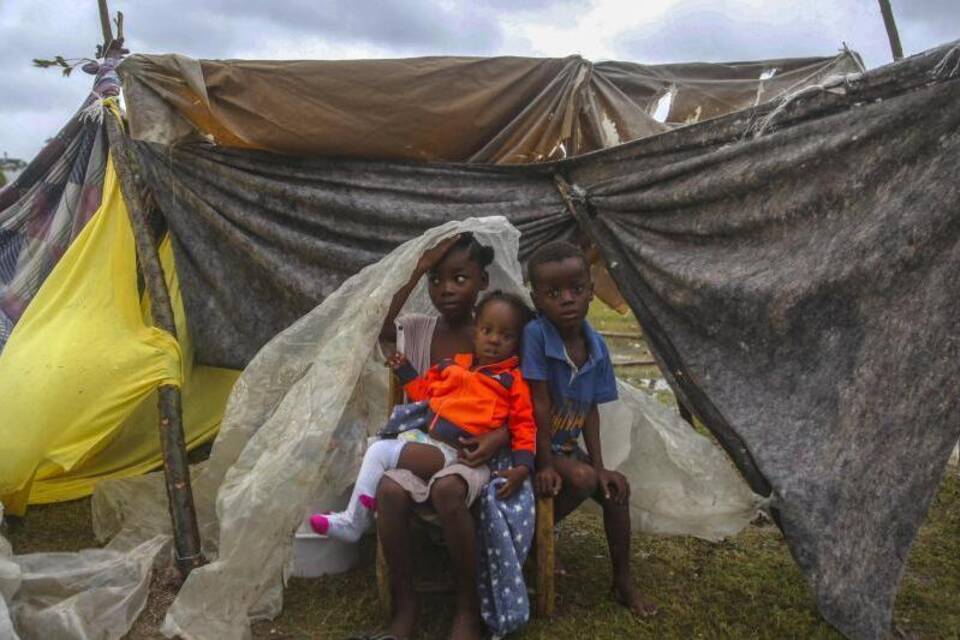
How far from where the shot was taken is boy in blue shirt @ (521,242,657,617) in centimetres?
278

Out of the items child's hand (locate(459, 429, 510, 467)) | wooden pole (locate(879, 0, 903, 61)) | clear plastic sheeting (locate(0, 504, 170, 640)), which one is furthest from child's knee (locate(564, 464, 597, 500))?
wooden pole (locate(879, 0, 903, 61))

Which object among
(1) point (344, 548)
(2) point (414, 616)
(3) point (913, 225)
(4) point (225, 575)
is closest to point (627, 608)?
(2) point (414, 616)

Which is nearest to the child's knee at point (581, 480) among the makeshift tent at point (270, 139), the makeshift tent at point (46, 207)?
the makeshift tent at point (270, 139)

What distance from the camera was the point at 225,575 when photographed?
253 cm

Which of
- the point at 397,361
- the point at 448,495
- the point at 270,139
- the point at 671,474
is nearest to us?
the point at 448,495

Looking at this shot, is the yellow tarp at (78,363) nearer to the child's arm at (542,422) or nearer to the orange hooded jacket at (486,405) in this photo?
the orange hooded jacket at (486,405)

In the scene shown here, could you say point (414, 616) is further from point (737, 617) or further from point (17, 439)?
point (17, 439)

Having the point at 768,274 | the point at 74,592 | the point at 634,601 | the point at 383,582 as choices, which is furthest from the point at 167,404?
the point at 768,274

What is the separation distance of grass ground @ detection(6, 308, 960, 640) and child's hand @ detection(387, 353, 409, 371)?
76 centimetres

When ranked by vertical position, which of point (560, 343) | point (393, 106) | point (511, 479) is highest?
point (393, 106)

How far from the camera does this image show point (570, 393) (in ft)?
9.48

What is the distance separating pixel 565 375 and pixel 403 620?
97 cm

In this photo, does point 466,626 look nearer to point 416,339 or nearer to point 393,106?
point 416,339

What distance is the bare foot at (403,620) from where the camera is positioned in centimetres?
254
